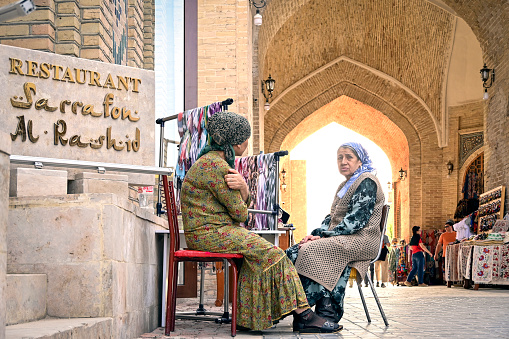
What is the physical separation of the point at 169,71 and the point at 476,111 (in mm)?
13115

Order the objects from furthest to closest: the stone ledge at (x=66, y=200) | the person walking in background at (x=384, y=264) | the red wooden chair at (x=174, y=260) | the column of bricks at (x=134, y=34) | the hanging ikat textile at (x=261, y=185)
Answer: the person walking in background at (x=384, y=264) → the column of bricks at (x=134, y=34) → the hanging ikat textile at (x=261, y=185) → the red wooden chair at (x=174, y=260) → the stone ledge at (x=66, y=200)

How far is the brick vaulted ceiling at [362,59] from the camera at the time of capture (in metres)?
19.9

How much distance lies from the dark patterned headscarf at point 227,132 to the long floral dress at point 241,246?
0.40ft

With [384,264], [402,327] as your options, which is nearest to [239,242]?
[402,327]

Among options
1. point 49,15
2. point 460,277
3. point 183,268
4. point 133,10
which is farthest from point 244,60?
point 460,277

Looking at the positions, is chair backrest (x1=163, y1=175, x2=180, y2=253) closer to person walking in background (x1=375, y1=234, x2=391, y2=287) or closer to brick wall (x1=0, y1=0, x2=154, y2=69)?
brick wall (x1=0, y1=0, x2=154, y2=69)

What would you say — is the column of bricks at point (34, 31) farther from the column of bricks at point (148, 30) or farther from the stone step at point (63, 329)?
the column of bricks at point (148, 30)

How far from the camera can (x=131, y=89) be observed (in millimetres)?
4836

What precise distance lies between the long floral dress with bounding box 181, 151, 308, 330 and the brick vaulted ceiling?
16137 mm

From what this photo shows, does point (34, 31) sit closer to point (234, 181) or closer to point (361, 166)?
point (234, 181)

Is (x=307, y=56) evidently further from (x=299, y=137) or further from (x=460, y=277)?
(x=460, y=277)

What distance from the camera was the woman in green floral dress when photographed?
392cm

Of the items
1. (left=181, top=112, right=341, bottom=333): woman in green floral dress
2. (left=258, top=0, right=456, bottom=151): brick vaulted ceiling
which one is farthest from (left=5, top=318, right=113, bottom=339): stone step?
(left=258, top=0, right=456, bottom=151): brick vaulted ceiling

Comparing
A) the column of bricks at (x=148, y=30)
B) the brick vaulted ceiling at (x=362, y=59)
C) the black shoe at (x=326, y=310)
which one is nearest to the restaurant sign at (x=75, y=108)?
the black shoe at (x=326, y=310)
